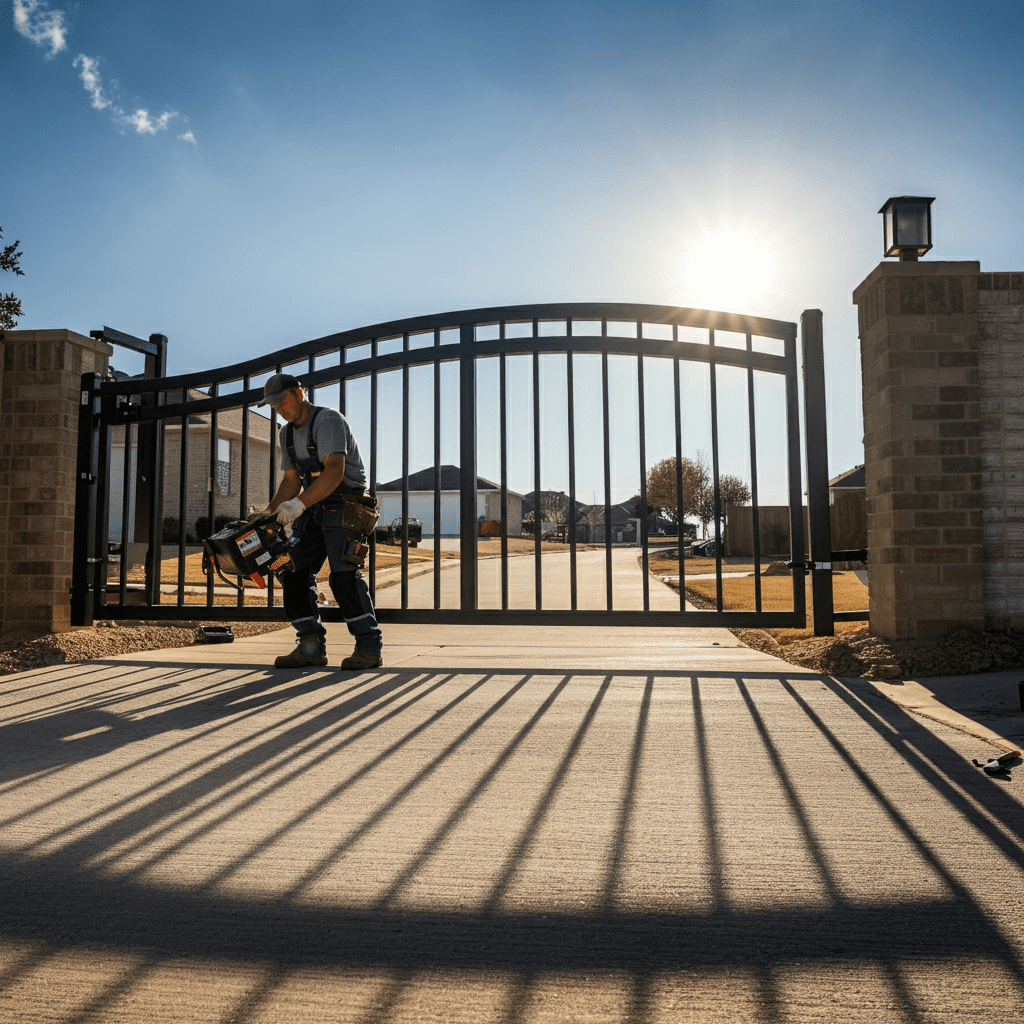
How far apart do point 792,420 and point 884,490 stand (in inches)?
30.9

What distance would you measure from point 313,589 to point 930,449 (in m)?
4.15

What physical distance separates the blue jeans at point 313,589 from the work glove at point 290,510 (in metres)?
0.21

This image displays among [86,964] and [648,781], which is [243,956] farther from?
[648,781]

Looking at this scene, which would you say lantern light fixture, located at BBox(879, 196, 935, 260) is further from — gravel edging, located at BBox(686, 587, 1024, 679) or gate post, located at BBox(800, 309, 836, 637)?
gravel edging, located at BBox(686, 587, 1024, 679)

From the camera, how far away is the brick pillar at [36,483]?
6.18 meters

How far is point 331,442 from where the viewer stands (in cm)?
473

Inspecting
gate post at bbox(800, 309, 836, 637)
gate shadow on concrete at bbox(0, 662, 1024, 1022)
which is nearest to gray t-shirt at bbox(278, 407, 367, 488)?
gate shadow on concrete at bbox(0, 662, 1024, 1022)

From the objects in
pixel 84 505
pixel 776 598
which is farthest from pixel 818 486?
pixel 84 505

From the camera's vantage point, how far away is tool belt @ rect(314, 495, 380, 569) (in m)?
4.80

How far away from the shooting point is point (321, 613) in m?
5.77

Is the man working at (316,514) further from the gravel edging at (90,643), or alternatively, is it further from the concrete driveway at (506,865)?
the gravel edging at (90,643)

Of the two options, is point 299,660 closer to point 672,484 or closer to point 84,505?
point 84,505

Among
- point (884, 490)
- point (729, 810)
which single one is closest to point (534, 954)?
point (729, 810)

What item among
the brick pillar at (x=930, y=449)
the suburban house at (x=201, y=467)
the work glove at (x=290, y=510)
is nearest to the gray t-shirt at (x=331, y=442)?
the work glove at (x=290, y=510)
